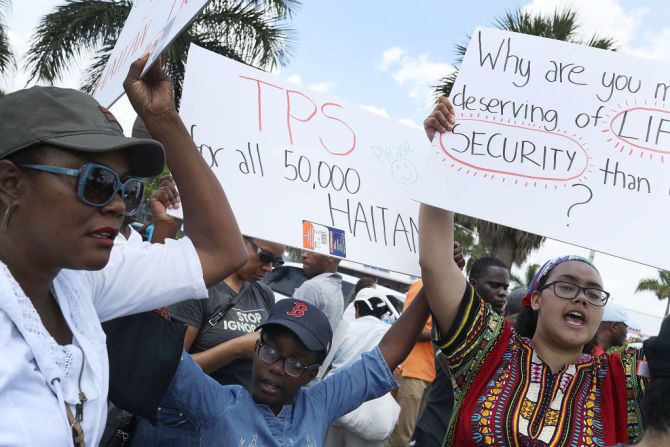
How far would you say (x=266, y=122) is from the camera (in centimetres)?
266

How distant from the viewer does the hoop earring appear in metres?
1.16

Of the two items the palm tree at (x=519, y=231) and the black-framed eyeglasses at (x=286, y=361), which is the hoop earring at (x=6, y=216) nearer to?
the black-framed eyeglasses at (x=286, y=361)

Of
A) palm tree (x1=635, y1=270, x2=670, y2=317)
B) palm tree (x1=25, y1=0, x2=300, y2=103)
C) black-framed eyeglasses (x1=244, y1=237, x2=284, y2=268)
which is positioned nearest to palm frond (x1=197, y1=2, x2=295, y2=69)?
palm tree (x1=25, y1=0, x2=300, y2=103)

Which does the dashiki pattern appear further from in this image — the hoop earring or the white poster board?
the hoop earring

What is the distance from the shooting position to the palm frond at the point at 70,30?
14.4 meters

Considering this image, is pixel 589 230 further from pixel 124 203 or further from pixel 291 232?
pixel 124 203

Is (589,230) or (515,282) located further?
(515,282)

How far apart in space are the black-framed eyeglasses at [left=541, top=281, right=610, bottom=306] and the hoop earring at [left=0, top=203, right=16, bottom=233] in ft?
5.44

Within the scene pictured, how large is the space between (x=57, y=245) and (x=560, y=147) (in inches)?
68.7

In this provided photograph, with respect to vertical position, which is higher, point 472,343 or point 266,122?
point 266,122

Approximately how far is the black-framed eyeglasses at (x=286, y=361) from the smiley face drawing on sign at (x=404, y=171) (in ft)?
3.28

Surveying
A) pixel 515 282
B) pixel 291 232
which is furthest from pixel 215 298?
pixel 515 282

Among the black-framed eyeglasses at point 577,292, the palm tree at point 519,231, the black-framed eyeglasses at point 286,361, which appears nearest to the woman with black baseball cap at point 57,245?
the black-framed eyeglasses at point 286,361

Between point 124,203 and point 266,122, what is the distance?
4.69 ft
